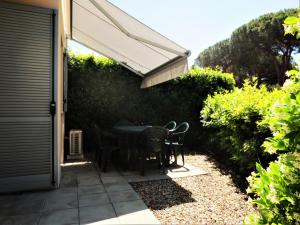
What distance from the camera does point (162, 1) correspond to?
871 centimetres

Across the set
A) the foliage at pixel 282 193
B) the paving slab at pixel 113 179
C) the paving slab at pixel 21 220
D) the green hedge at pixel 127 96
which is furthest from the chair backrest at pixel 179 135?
the foliage at pixel 282 193

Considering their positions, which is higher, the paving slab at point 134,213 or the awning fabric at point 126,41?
the awning fabric at point 126,41

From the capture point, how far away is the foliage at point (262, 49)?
29.0m

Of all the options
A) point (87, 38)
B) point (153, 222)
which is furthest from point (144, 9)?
point (153, 222)

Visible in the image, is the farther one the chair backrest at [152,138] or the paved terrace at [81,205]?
the chair backrest at [152,138]

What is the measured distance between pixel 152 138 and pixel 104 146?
163 centimetres

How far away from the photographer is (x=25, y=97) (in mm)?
5387

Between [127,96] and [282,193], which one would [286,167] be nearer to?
[282,193]

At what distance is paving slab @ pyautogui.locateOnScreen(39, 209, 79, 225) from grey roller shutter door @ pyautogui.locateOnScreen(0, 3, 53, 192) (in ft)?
4.56

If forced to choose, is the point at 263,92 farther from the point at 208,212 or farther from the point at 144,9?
the point at 144,9

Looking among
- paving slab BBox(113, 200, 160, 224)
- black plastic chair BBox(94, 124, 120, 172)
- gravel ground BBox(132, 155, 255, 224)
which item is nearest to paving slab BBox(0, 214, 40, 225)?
paving slab BBox(113, 200, 160, 224)

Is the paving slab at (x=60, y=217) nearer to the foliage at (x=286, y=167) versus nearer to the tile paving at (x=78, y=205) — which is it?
the tile paving at (x=78, y=205)

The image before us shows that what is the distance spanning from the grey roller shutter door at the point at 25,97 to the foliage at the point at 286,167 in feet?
16.4

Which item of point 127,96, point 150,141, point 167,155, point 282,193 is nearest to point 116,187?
point 150,141
